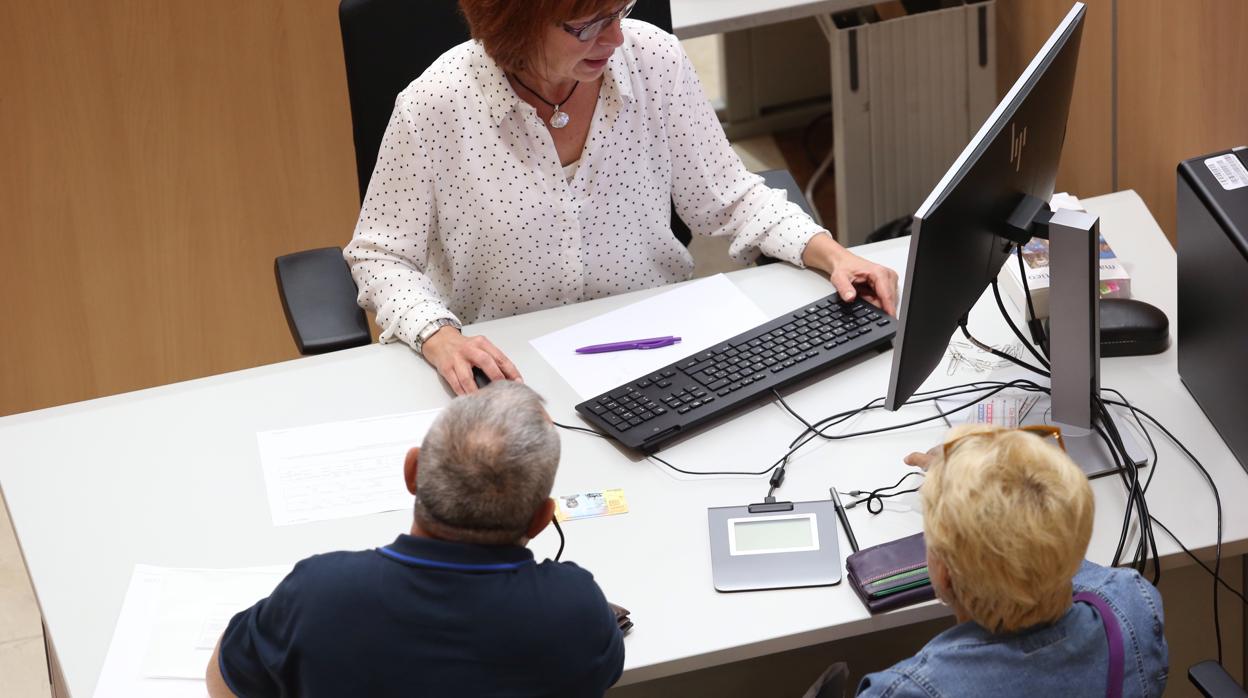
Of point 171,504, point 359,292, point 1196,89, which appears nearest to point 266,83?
point 359,292

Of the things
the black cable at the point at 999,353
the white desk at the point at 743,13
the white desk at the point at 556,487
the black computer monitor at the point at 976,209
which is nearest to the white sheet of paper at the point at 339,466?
the white desk at the point at 556,487

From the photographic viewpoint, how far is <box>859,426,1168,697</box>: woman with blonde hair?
122 cm

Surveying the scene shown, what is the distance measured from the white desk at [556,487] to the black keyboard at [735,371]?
0.10 ft

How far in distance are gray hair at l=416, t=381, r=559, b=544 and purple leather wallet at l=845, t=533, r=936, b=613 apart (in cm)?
41

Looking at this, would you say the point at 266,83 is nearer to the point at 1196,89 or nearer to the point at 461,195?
the point at 461,195

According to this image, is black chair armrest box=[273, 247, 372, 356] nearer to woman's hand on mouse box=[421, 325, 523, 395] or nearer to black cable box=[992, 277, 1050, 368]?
woman's hand on mouse box=[421, 325, 523, 395]

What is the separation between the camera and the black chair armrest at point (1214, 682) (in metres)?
1.37

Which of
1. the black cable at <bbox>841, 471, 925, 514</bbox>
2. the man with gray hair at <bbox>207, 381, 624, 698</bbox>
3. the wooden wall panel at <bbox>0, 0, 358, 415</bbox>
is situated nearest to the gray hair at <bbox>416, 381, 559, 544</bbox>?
the man with gray hair at <bbox>207, 381, 624, 698</bbox>

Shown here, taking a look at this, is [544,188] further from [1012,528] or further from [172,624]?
[1012,528]

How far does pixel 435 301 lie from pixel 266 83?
88cm

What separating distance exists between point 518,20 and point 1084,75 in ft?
4.41

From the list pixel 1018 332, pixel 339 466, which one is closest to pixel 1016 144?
pixel 1018 332

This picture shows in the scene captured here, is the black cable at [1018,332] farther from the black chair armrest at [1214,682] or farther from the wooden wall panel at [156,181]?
the wooden wall panel at [156,181]

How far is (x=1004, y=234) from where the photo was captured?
1.60 metres
